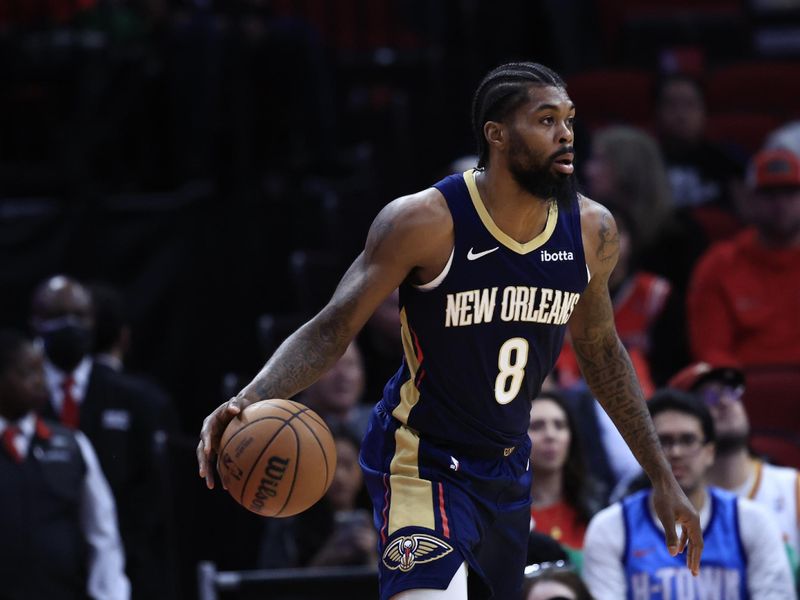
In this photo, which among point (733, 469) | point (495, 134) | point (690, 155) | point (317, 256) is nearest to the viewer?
point (495, 134)

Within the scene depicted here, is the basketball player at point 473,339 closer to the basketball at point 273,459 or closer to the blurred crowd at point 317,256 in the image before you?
the basketball at point 273,459

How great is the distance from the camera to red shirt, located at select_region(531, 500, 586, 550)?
6.94 metres

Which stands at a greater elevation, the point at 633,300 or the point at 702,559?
the point at 633,300

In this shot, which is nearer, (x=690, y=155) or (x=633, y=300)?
(x=633, y=300)

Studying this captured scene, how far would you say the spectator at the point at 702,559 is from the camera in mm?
6234

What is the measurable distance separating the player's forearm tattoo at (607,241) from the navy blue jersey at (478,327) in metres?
0.19

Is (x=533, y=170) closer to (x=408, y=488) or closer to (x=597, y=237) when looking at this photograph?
(x=597, y=237)

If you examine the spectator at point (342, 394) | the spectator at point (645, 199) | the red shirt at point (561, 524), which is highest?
the spectator at point (645, 199)

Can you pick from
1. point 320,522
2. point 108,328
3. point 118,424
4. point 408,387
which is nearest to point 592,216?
point 408,387

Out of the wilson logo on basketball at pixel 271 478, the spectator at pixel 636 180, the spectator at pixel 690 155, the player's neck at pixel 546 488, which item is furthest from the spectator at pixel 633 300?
the wilson logo on basketball at pixel 271 478

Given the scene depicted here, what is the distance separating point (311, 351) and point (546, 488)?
2535 mm

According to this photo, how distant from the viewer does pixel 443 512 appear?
187 inches

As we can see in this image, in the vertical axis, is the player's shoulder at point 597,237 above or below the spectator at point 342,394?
above

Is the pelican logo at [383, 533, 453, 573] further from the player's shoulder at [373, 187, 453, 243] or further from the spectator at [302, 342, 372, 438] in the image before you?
the spectator at [302, 342, 372, 438]
